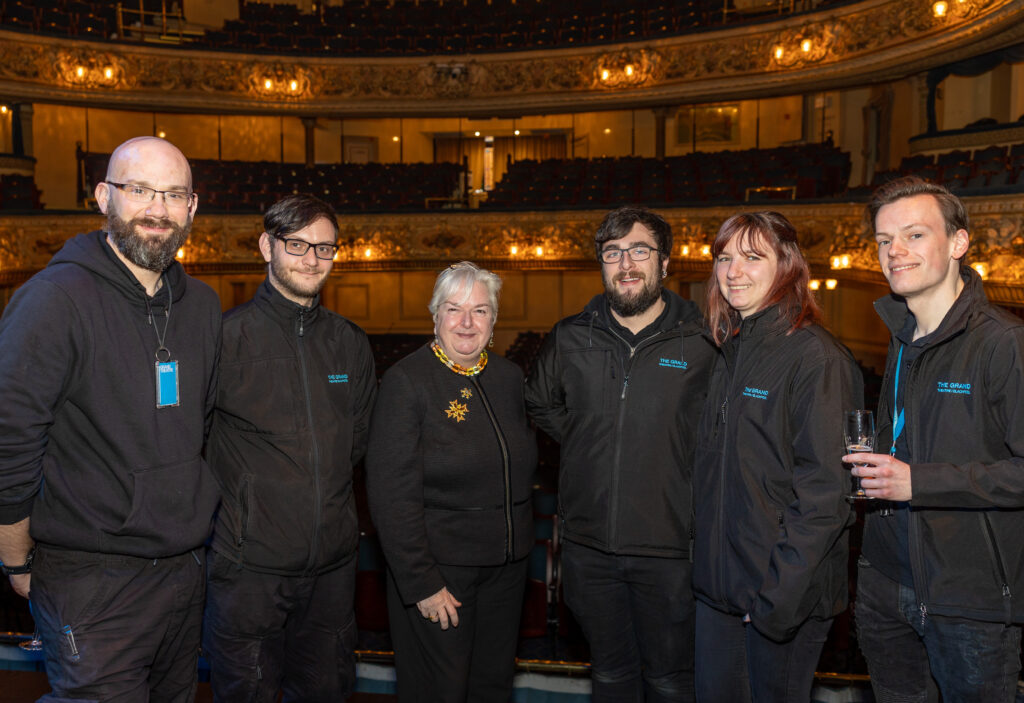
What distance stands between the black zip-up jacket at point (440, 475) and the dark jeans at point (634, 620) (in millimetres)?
236

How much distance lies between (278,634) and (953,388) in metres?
2.10

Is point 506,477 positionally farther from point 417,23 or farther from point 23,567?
point 417,23

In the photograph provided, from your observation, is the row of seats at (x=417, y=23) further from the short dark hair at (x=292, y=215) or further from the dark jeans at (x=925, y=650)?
the dark jeans at (x=925, y=650)

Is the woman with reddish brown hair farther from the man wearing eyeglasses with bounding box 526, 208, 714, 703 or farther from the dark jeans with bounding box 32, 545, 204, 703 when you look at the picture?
the dark jeans with bounding box 32, 545, 204, 703

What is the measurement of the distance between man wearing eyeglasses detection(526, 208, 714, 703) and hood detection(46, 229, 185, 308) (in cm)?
132

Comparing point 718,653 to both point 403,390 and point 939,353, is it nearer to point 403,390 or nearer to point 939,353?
point 939,353

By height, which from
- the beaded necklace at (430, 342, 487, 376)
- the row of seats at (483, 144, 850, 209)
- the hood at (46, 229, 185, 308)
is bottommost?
the beaded necklace at (430, 342, 487, 376)

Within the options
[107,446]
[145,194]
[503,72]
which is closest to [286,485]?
[107,446]

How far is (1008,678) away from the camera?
2.10m

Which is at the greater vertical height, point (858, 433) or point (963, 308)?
point (963, 308)

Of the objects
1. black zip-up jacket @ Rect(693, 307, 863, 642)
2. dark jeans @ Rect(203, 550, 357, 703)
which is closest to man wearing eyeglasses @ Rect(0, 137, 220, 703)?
dark jeans @ Rect(203, 550, 357, 703)

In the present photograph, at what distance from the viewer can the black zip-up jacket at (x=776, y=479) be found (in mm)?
2129

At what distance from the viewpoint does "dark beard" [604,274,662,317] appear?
2631 millimetres

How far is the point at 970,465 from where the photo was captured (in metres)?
2.08
